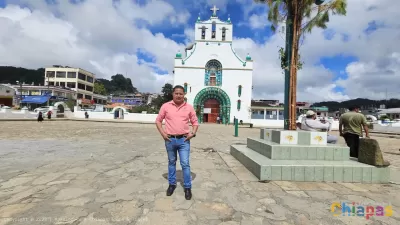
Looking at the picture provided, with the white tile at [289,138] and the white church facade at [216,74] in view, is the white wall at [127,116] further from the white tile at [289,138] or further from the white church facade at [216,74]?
the white tile at [289,138]

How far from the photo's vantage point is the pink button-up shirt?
3.38 meters

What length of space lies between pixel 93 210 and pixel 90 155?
13.3 ft

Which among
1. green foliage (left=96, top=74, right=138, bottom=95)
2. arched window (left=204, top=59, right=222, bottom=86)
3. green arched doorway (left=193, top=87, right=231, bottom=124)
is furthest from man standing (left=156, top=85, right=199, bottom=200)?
green foliage (left=96, top=74, right=138, bottom=95)

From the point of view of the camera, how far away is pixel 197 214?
2814mm

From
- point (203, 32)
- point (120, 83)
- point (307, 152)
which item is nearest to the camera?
point (307, 152)

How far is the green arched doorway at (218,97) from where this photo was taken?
3616 centimetres

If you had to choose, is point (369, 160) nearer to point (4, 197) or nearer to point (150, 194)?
point (150, 194)

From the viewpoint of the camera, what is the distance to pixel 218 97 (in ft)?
121

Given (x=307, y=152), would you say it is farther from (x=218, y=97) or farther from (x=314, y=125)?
(x=218, y=97)

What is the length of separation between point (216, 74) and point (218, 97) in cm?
325

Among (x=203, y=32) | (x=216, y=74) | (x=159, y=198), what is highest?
(x=203, y=32)

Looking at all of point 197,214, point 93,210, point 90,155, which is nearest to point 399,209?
point 197,214

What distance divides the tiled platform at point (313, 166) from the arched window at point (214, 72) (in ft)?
105

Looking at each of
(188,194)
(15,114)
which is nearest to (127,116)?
(15,114)
